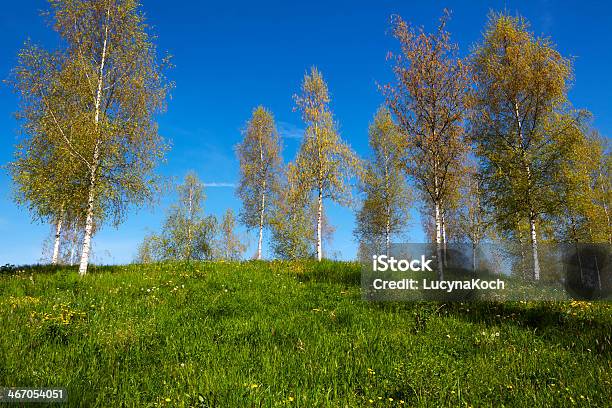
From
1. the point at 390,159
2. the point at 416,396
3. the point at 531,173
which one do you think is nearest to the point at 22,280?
the point at 416,396

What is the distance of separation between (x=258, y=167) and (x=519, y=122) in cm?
2062

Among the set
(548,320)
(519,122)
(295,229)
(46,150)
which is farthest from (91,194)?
(519,122)

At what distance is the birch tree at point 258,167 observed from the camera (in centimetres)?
3512

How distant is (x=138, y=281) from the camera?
1291 cm

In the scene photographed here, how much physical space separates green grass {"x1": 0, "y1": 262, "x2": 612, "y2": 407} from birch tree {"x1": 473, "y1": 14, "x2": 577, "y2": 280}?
986cm

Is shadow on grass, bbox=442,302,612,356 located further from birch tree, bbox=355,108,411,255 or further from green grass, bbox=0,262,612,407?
birch tree, bbox=355,108,411,255

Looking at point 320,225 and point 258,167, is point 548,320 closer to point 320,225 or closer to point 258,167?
point 320,225

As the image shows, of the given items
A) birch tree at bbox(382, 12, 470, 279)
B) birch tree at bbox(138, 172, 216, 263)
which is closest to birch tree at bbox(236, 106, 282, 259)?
birch tree at bbox(138, 172, 216, 263)

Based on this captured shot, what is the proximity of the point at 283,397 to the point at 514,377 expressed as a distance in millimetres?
3598

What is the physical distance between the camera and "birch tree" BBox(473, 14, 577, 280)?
20297mm

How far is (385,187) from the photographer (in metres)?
33.5

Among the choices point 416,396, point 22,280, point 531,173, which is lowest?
point 416,396

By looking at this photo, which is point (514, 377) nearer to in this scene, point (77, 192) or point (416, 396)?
point (416, 396)

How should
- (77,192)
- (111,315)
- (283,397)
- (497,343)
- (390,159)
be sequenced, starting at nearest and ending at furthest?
(283,397) < (497,343) < (111,315) < (77,192) < (390,159)
